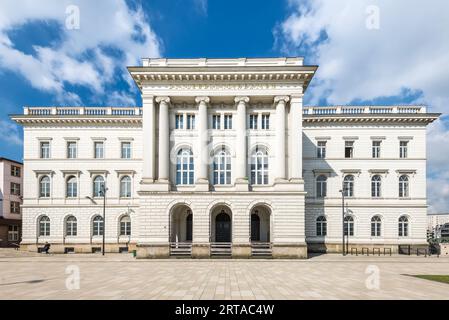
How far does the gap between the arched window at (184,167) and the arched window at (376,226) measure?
23249 millimetres

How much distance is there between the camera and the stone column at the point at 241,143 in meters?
30.7

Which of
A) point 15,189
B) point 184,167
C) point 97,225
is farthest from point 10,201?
point 184,167

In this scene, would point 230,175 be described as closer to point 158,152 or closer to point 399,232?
point 158,152

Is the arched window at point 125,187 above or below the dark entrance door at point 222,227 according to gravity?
above

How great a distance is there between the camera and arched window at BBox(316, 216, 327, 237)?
Answer: 3688cm

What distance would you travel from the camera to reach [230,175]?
1256 inches

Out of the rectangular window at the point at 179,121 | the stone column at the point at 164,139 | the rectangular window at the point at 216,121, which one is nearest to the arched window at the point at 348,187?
the rectangular window at the point at 216,121

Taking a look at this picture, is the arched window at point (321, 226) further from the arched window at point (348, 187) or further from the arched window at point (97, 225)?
the arched window at point (97, 225)

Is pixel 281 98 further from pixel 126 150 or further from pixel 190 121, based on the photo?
pixel 126 150

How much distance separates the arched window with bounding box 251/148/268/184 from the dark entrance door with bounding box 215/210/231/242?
18.1 feet

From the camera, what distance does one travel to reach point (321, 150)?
125 feet

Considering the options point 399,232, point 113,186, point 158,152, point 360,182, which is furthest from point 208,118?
point 399,232

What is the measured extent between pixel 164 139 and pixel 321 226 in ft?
72.1
